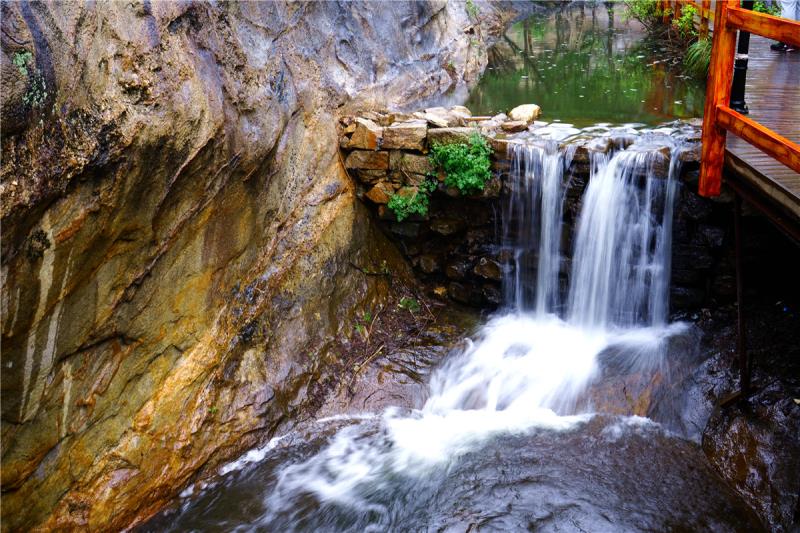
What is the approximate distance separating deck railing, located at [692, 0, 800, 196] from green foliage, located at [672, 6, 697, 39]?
328 inches

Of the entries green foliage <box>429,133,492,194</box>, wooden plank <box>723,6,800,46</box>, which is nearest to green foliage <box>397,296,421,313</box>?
green foliage <box>429,133,492,194</box>

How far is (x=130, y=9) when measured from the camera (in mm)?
4523

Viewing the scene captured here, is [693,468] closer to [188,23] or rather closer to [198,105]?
[198,105]

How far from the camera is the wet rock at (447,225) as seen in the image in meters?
7.01

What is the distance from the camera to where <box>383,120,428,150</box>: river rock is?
672 centimetres

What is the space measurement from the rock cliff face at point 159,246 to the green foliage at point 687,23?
855 centimetres

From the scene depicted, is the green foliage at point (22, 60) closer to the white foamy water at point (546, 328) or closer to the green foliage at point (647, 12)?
the white foamy water at point (546, 328)

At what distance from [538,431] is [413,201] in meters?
2.69

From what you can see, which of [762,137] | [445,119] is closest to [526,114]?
[445,119]

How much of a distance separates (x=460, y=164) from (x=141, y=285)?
3.34m

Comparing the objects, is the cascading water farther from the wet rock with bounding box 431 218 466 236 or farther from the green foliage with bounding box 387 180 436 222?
the green foliage with bounding box 387 180 436 222

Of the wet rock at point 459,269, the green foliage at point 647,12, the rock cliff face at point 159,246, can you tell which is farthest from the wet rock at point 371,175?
the green foliage at point 647,12

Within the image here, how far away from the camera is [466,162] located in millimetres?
6582

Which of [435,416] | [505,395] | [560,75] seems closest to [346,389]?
[435,416]
